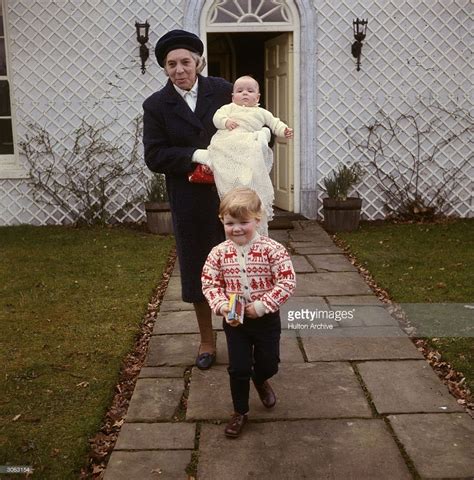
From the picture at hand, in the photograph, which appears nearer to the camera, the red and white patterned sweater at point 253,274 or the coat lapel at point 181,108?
the red and white patterned sweater at point 253,274

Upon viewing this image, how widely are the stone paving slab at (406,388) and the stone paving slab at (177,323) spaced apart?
3.60 ft

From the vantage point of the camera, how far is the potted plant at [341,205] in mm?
7496

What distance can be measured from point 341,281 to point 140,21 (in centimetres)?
405

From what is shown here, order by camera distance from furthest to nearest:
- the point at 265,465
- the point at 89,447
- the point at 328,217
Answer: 1. the point at 328,217
2. the point at 89,447
3. the point at 265,465

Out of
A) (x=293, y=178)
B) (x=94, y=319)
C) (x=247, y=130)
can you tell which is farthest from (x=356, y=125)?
(x=247, y=130)

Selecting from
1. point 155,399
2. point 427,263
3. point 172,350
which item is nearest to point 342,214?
point 427,263

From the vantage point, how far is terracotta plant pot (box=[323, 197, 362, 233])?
7488 millimetres

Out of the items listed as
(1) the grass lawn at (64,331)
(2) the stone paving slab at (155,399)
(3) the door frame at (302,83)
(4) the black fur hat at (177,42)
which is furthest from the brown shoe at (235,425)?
(3) the door frame at (302,83)

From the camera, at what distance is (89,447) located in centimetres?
278

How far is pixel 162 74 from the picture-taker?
782 cm

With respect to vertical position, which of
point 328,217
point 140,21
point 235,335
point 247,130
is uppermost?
point 140,21

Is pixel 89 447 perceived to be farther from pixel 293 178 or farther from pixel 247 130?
pixel 293 178

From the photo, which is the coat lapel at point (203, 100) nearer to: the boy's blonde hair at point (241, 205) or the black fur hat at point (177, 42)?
the black fur hat at point (177, 42)

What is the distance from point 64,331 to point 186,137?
5.22 ft
